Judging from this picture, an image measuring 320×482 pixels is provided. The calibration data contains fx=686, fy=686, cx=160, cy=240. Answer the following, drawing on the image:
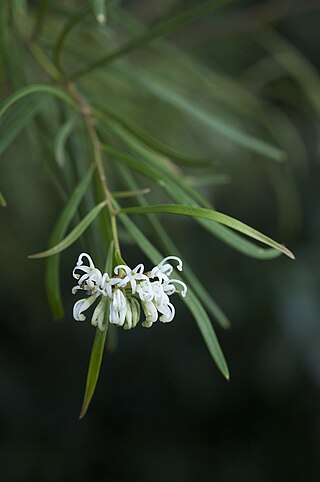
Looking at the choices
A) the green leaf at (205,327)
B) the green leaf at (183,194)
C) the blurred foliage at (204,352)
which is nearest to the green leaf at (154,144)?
the green leaf at (183,194)

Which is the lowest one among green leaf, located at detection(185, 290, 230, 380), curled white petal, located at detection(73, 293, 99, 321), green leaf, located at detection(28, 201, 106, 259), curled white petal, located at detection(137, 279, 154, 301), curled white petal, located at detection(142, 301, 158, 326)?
green leaf, located at detection(185, 290, 230, 380)

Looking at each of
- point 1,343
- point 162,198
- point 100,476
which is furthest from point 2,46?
point 100,476

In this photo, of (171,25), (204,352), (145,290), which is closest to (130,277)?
(145,290)

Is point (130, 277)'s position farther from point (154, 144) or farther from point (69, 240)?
point (154, 144)

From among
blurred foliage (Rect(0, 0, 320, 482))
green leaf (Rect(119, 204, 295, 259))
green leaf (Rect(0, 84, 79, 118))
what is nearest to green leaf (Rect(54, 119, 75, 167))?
green leaf (Rect(0, 84, 79, 118))

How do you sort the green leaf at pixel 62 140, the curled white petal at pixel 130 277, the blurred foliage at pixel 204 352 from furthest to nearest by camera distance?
the blurred foliage at pixel 204 352 → the green leaf at pixel 62 140 → the curled white petal at pixel 130 277

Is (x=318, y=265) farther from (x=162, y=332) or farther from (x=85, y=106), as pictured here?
(x=85, y=106)

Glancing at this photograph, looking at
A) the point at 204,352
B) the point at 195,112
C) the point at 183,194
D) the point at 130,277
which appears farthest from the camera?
the point at 204,352

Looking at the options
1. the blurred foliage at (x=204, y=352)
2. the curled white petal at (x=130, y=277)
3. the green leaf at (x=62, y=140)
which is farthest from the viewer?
the blurred foliage at (x=204, y=352)

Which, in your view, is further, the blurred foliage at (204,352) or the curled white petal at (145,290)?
the blurred foliage at (204,352)

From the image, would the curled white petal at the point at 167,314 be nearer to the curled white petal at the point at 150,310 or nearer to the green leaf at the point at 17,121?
the curled white petal at the point at 150,310

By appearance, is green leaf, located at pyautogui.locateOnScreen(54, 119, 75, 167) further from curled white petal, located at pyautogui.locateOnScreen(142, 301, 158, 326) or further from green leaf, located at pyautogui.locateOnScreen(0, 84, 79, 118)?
curled white petal, located at pyautogui.locateOnScreen(142, 301, 158, 326)
